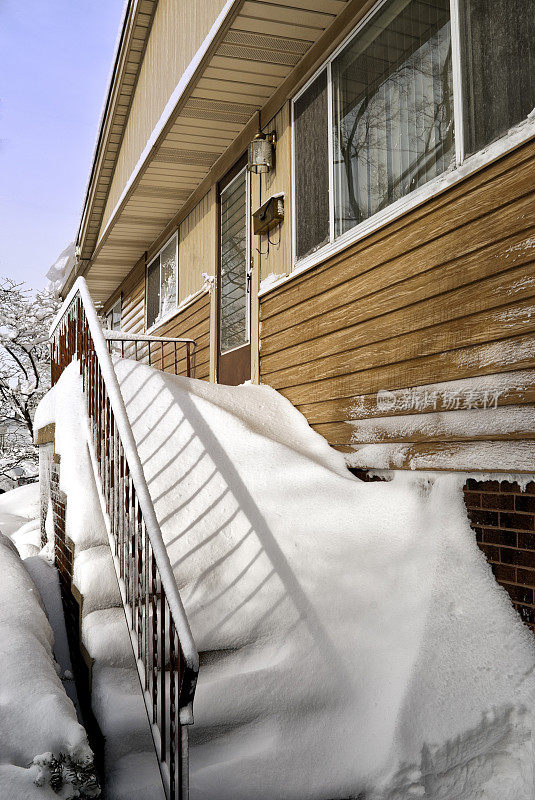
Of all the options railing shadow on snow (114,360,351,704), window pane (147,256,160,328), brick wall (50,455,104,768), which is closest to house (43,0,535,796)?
railing shadow on snow (114,360,351,704)

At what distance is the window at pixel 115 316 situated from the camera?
13.4 m

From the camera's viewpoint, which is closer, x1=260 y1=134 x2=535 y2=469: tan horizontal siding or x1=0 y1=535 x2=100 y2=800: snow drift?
x1=0 y1=535 x2=100 y2=800: snow drift

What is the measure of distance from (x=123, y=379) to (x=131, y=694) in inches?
94.6

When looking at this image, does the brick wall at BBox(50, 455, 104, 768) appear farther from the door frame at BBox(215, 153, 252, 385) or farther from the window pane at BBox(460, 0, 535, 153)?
the window pane at BBox(460, 0, 535, 153)

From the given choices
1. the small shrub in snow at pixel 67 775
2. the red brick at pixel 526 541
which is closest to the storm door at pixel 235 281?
the red brick at pixel 526 541

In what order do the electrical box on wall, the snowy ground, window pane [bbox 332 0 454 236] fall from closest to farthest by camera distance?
the snowy ground
window pane [bbox 332 0 454 236]
the electrical box on wall

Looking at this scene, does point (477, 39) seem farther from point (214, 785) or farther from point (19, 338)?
point (19, 338)

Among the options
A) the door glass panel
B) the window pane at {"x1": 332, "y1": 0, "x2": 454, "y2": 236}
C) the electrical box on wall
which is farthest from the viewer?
the door glass panel

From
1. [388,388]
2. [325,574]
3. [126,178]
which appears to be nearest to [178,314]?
[126,178]

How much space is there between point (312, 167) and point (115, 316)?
9.29 meters

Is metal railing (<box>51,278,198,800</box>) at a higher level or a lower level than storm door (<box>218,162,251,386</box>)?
lower

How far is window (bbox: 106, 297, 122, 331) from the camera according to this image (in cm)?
1339

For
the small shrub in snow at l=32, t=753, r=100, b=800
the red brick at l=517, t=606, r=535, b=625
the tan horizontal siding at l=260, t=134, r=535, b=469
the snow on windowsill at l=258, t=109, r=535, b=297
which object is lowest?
the small shrub in snow at l=32, t=753, r=100, b=800

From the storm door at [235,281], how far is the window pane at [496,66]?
3152 mm
